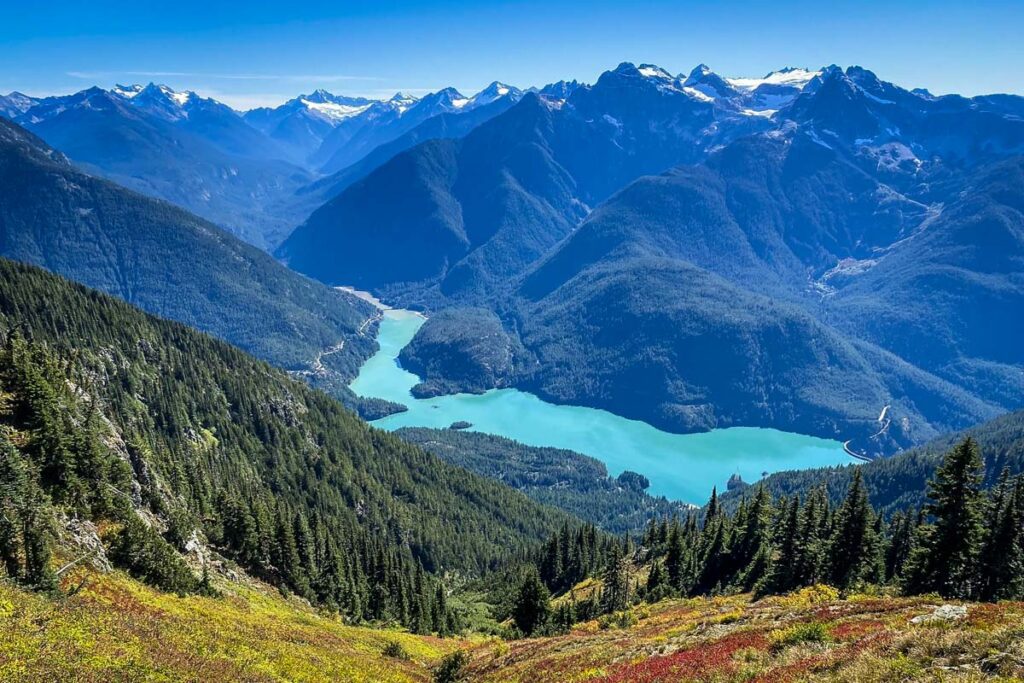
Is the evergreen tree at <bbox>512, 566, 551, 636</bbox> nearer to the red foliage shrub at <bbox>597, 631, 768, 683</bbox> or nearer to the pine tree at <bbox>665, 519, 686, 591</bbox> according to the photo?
the pine tree at <bbox>665, 519, 686, 591</bbox>

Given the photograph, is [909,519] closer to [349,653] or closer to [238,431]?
[349,653]

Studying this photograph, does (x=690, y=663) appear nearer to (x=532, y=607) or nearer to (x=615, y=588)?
(x=532, y=607)

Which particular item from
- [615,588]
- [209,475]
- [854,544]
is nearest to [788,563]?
[854,544]

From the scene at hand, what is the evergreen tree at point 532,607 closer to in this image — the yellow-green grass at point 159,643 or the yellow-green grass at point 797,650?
the yellow-green grass at point 159,643

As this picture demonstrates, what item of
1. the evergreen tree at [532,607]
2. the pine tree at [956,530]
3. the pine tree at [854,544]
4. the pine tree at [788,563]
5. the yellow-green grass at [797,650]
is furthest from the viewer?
the evergreen tree at [532,607]

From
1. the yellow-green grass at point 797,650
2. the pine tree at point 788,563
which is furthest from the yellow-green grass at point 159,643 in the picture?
the pine tree at point 788,563

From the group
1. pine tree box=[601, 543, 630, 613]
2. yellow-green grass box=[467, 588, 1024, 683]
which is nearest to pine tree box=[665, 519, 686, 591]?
pine tree box=[601, 543, 630, 613]

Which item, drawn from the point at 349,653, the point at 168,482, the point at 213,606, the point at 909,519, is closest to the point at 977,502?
the point at 909,519
